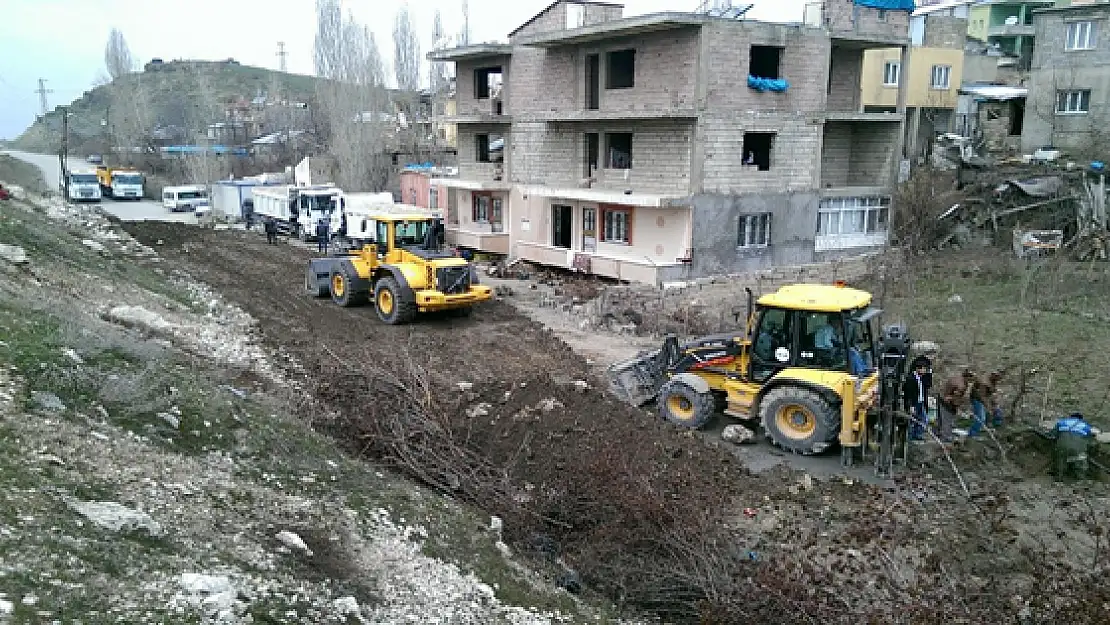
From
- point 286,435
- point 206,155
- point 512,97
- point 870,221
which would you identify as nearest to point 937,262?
point 870,221

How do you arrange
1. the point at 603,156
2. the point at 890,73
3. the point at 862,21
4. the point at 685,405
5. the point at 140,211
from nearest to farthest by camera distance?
1. the point at 685,405
2. the point at 862,21
3. the point at 603,156
4. the point at 890,73
5. the point at 140,211

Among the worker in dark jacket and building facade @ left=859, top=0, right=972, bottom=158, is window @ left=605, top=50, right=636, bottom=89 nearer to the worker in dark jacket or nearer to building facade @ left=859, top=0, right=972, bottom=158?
the worker in dark jacket

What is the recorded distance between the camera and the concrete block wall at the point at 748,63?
21766 mm

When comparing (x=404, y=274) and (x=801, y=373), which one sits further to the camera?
(x=404, y=274)

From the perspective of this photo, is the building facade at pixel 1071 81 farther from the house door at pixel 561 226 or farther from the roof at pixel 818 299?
the roof at pixel 818 299

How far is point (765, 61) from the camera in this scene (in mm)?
24141

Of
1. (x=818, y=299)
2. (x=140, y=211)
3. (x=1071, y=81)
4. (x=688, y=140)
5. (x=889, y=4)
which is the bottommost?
(x=140, y=211)

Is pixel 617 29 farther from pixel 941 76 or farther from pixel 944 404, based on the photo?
pixel 941 76

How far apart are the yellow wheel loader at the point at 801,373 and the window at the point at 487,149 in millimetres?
21695

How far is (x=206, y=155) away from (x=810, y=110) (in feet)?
131

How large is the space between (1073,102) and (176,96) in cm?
9899

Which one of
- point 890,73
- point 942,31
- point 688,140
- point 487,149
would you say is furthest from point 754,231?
point 942,31

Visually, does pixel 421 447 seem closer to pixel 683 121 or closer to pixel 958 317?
pixel 958 317

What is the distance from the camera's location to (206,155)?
5047 centimetres
